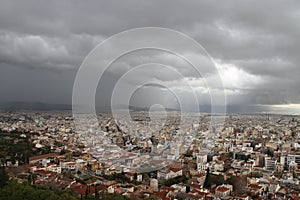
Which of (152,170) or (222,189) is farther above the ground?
(152,170)

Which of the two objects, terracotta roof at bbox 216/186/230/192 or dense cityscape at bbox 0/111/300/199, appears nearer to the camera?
dense cityscape at bbox 0/111/300/199

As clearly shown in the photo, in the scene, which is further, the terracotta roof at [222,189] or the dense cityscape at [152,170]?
the terracotta roof at [222,189]

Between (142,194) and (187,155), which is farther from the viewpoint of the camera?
(187,155)

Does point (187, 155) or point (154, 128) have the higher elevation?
point (154, 128)

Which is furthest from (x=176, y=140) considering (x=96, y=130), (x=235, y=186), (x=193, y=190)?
(x=193, y=190)

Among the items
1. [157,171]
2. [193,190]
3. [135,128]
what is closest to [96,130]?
[135,128]

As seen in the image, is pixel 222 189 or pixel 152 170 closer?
→ pixel 222 189

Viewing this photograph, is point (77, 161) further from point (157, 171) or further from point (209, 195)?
point (209, 195)

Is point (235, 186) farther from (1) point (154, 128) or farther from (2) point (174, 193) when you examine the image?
(1) point (154, 128)

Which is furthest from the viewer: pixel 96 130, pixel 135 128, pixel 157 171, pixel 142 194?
pixel 135 128

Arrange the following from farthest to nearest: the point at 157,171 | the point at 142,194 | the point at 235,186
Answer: the point at 157,171, the point at 235,186, the point at 142,194
